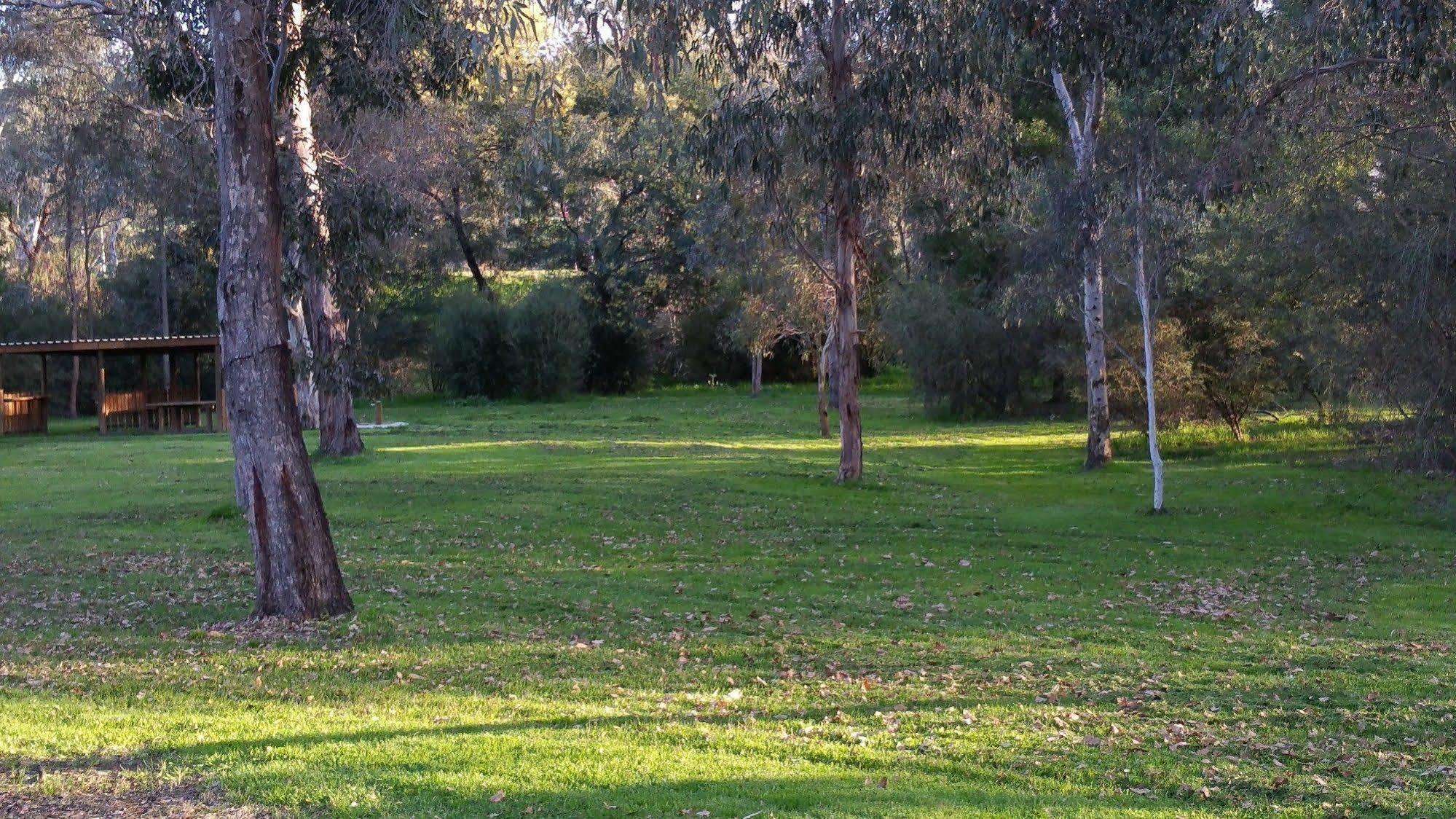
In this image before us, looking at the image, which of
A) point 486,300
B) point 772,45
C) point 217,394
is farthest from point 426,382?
point 772,45

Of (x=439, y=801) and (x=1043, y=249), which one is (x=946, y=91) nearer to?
(x=1043, y=249)

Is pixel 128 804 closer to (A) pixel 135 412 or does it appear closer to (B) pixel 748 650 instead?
(B) pixel 748 650

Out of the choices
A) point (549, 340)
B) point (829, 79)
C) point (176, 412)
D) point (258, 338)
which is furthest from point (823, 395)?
point (258, 338)

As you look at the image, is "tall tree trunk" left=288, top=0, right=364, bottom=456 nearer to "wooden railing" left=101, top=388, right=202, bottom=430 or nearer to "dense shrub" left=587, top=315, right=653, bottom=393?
"wooden railing" left=101, top=388, right=202, bottom=430

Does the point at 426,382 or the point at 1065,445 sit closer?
the point at 1065,445

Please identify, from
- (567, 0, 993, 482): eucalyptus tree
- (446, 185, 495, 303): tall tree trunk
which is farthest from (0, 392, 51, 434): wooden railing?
(567, 0, 993, 482): eucalyptus tree

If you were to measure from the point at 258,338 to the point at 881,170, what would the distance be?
1119cm

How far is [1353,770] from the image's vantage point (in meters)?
6.35

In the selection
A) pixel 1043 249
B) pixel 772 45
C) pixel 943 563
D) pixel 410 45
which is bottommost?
pixel 943 563

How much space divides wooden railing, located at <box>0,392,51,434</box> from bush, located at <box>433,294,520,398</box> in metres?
14.5

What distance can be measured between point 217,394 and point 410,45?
29263mm

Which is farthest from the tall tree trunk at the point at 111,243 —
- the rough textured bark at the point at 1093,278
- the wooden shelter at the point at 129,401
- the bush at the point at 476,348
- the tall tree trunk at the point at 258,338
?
the tall tree trunk at the point at 258,338

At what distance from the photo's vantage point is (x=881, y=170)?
1931 centimetres

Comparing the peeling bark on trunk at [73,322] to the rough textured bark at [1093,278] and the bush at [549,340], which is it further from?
the rough textured bark at [1093,278]
